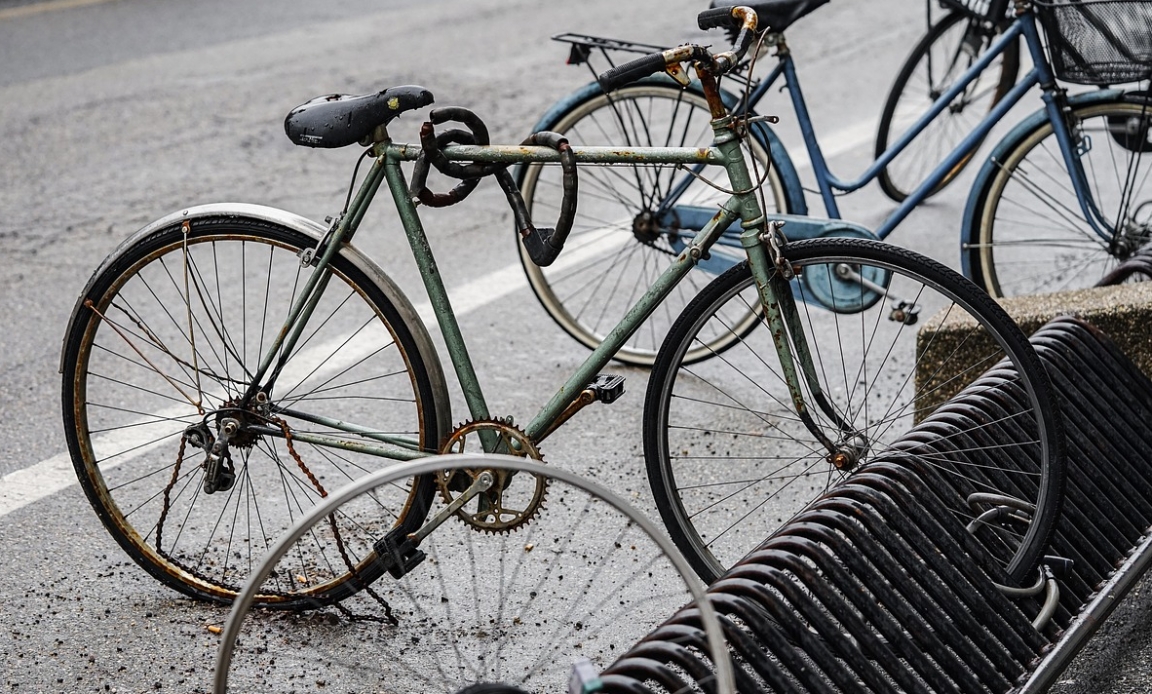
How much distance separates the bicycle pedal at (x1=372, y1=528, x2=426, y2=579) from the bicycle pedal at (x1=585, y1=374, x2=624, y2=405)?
0.56m

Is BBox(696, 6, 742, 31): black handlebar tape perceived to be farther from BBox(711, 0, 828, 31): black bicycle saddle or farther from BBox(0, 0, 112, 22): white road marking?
BBox(0, 0, 112, 22): white road marking

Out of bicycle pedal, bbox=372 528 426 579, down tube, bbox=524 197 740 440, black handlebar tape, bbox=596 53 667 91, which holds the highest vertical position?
black handlebar tape, bbox=596 53 667 91

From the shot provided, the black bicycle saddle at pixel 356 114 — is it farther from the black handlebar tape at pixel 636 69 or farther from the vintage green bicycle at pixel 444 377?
the black handlebar tape at pixel 636 69

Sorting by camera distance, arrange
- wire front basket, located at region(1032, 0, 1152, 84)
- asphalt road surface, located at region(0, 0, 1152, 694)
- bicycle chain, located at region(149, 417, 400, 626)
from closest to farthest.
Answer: bicycle chain, located at region(149, 417, 400, 626)
asphalt road surface, located at region(0, 0, 1152, 694)
wire front basket, located at region(1032, 0, 1152, 84)

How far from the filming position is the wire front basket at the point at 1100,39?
430 cm

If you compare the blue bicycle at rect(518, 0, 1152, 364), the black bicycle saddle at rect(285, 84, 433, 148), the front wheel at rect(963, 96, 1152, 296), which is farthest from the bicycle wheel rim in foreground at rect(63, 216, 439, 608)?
the front wheel at rect(963, 96, 1152, 296)

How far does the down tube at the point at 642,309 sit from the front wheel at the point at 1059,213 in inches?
67.1

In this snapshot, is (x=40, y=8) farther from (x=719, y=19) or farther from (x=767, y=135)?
(x=719, y=19)

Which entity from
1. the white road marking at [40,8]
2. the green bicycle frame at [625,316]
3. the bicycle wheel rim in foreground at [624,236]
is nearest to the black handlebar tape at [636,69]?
the green bicycle frame at [625,316]

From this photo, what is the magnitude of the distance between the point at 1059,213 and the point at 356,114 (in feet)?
10.2

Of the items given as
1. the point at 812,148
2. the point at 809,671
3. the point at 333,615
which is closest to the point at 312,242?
the point at 333,615

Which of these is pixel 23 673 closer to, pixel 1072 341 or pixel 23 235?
pixel 1072 341

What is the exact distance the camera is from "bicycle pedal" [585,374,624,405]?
319 cm

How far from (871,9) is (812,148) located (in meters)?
6.20
